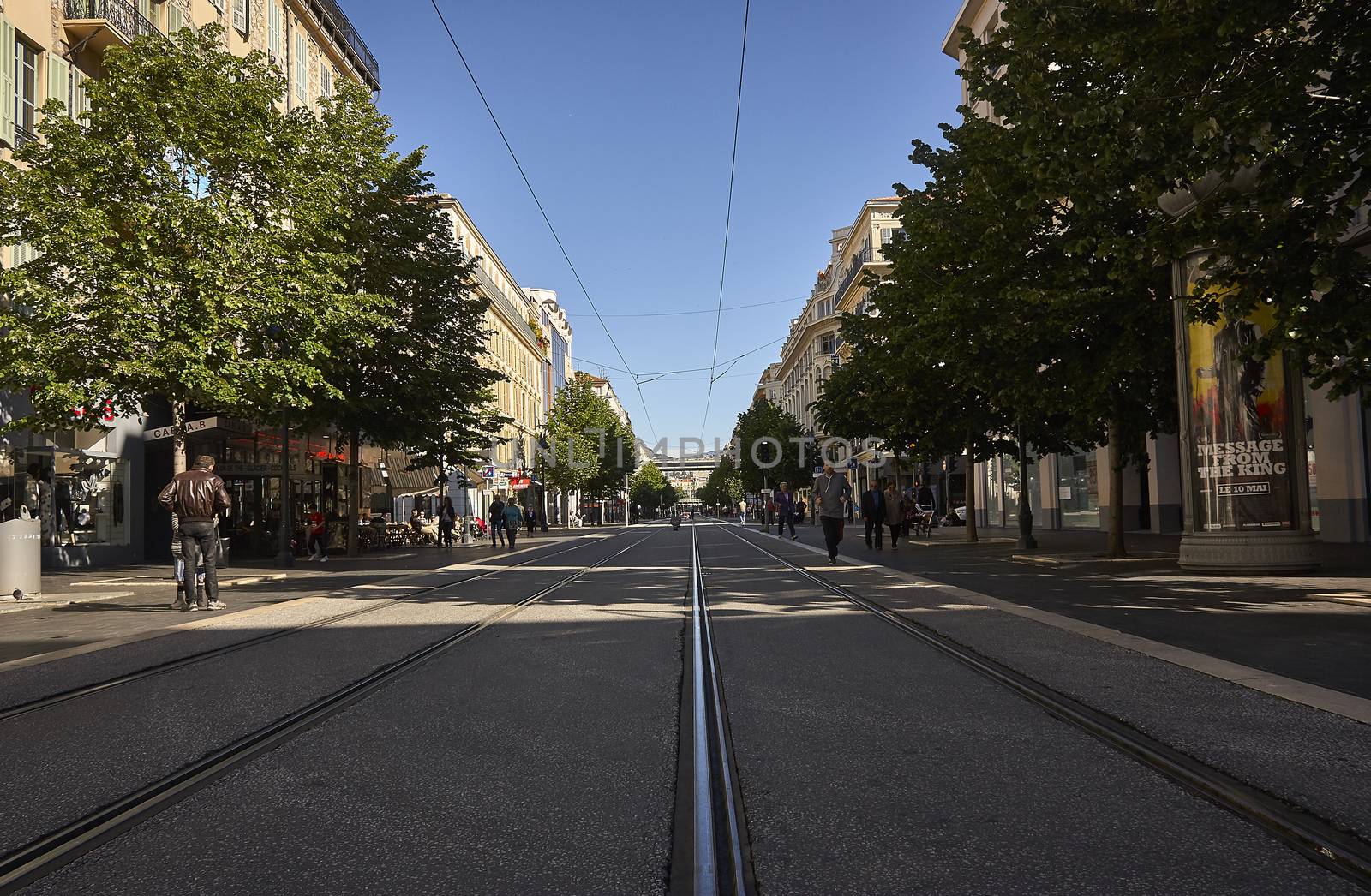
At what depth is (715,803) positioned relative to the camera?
3.90 meters

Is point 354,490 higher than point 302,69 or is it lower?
lower

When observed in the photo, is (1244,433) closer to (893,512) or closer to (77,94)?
(893,512)

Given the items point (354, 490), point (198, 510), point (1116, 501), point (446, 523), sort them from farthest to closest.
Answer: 1. point (446, 523)
2. point (354, 490)
3. point (1116, 501)
4. point (198, 510)

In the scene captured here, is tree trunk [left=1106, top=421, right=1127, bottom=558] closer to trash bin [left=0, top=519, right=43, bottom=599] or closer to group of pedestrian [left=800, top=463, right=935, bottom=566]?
group of pedestrian [left=800, top=463, right=935, bottom=566]

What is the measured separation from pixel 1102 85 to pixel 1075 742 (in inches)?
341

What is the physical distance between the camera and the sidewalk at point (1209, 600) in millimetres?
7062

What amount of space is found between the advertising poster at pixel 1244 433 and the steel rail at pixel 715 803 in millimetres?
9321

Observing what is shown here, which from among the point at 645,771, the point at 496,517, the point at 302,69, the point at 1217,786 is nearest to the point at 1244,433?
the point at 1217,786

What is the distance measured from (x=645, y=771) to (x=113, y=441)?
74.1ft

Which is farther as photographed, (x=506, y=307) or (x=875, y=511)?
(x=506, y=307)

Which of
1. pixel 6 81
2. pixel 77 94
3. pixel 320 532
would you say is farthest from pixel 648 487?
pixel 6 81

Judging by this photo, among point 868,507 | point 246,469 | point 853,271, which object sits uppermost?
point 853,271

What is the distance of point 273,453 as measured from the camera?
29703 millimetres

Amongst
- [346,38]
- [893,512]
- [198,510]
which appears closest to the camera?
[198,510]
